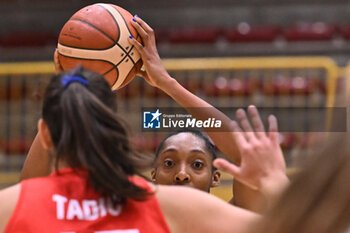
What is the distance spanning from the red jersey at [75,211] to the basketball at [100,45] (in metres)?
0.93

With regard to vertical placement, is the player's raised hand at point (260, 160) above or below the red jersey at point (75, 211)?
above

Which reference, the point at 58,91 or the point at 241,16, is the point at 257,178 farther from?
the point at 241,16

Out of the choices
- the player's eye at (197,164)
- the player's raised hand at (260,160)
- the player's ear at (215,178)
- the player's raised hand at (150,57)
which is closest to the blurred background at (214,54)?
the player's ear at (215,178)

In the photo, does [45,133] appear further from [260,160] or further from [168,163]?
[168,163]

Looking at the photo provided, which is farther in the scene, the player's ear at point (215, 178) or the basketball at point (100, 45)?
the player's ear at point (215, 178)

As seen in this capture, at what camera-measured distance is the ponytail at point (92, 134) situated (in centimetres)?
165

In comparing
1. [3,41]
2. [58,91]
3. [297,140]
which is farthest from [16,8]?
[58,91]

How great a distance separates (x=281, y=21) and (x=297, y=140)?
13.8 feet

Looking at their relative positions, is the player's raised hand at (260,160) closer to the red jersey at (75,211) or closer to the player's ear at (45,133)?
the red jersey at (75,211)

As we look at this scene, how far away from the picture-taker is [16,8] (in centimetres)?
1039

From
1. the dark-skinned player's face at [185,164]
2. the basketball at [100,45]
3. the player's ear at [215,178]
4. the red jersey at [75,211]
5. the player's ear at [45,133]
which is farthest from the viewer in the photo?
the player's ear at [215,178]

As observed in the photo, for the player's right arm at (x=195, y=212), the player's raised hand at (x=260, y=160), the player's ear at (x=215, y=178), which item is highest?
the player's raised hand at (x=260, y=160)

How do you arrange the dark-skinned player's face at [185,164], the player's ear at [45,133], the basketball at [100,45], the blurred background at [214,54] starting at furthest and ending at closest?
the blurred background at [214,54]
the dark-skinned player's face at [185,164]
the basketball at [100,45]
the player's ear at [45,133]

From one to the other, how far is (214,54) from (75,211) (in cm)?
775
